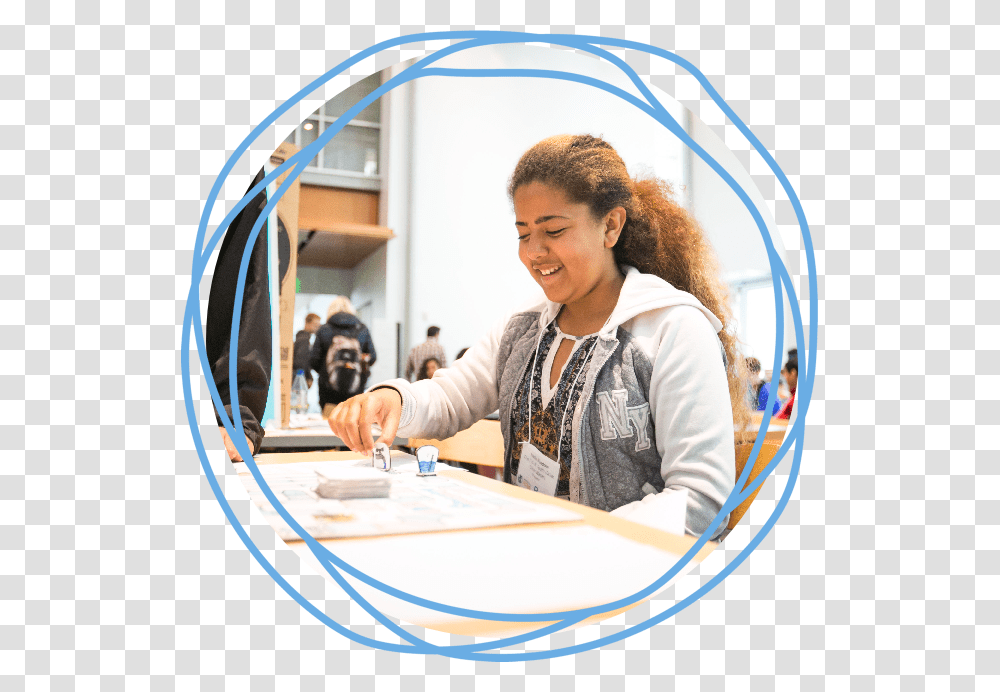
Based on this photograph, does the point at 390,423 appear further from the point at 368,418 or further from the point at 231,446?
the point at 231,446

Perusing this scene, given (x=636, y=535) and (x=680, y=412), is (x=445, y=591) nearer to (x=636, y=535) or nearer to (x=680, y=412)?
(x=636, y=535)

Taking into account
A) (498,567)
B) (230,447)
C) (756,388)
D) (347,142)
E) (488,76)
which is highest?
(488,76)

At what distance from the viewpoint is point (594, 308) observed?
0.94 meters

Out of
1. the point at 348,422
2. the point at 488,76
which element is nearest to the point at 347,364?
the point at 348,422

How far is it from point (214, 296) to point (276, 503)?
336 millimetres

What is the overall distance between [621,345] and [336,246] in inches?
16.6

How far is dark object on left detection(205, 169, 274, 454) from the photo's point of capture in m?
1.01

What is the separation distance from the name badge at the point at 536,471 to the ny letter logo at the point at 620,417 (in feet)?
0.28

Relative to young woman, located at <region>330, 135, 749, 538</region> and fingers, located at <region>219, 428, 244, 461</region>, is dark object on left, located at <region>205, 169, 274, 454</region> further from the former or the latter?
young woman, located at <region>330, 135, 749, 538</region>

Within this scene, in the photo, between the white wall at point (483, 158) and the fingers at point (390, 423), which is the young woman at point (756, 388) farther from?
the fingers at point (390, 423)

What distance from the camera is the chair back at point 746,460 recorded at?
0.97m

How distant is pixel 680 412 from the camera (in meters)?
0.92

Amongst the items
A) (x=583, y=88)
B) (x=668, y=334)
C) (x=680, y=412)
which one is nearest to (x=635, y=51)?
(x=583, y=88)

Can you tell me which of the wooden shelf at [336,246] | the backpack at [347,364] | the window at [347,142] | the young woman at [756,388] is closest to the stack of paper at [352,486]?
the backpack at [347,364]
